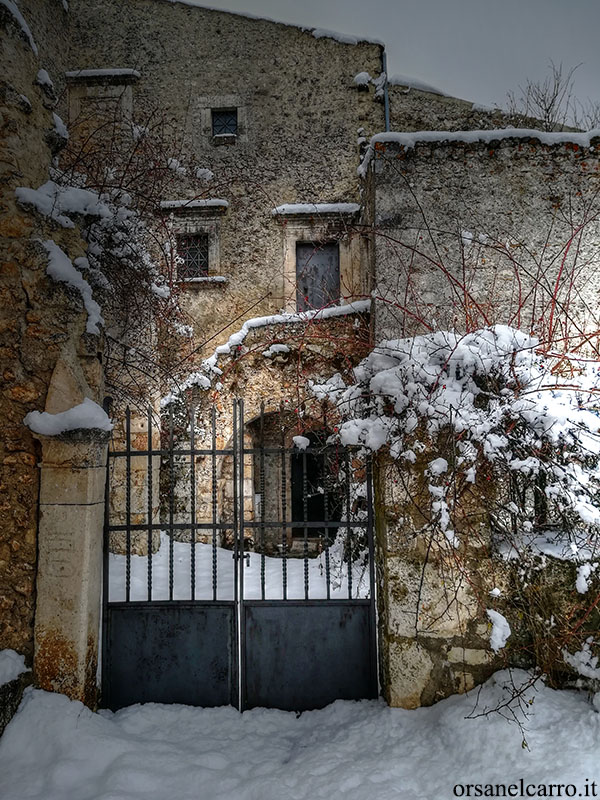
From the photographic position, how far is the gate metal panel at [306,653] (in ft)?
11.3

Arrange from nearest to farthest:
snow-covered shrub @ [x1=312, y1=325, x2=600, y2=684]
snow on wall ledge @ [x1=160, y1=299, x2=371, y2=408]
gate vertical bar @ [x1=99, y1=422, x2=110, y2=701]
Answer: snow-covered shrub @ [x1=312, y1=325, x2=600, y2=684] < gate vertical bar @ [x1=99, y1=422, x2=110, y2=701] < snow on wall ledge @ [x1=160, y1=299, x2=371, y2=408]

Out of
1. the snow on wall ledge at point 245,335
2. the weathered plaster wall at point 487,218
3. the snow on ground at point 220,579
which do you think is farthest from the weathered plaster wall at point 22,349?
the snow on wall ledge at point 245,335

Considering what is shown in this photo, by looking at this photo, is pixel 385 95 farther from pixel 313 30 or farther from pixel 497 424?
pixel 497 424

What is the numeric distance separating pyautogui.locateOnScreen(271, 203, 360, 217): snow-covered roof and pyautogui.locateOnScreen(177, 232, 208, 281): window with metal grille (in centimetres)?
152

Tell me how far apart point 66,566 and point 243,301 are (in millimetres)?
7591

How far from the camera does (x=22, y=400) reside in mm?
3188

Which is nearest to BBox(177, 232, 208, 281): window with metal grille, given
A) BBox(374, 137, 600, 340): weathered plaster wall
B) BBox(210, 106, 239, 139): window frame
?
BBox(210, 106, 239, 139): window frame

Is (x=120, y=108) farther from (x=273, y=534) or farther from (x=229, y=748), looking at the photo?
(x=229, y=748)

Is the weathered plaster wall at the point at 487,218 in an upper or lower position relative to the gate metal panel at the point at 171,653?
A: upper

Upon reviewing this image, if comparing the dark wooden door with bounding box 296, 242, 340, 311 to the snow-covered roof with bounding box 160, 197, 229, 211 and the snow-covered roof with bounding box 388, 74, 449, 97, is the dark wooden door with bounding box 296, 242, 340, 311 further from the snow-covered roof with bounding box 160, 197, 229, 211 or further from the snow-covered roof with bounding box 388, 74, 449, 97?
the snow-covered roof with bounding box 388, 74, 449, 97

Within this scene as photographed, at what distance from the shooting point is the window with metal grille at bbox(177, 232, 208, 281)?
33.3 ft

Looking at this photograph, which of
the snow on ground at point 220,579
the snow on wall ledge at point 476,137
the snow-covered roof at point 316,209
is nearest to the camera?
the snow on ground at point 220,579

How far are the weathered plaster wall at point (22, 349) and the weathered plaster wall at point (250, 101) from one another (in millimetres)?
7023

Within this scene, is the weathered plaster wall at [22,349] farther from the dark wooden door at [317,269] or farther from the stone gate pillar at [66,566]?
the dark wooden door at [317,269]
